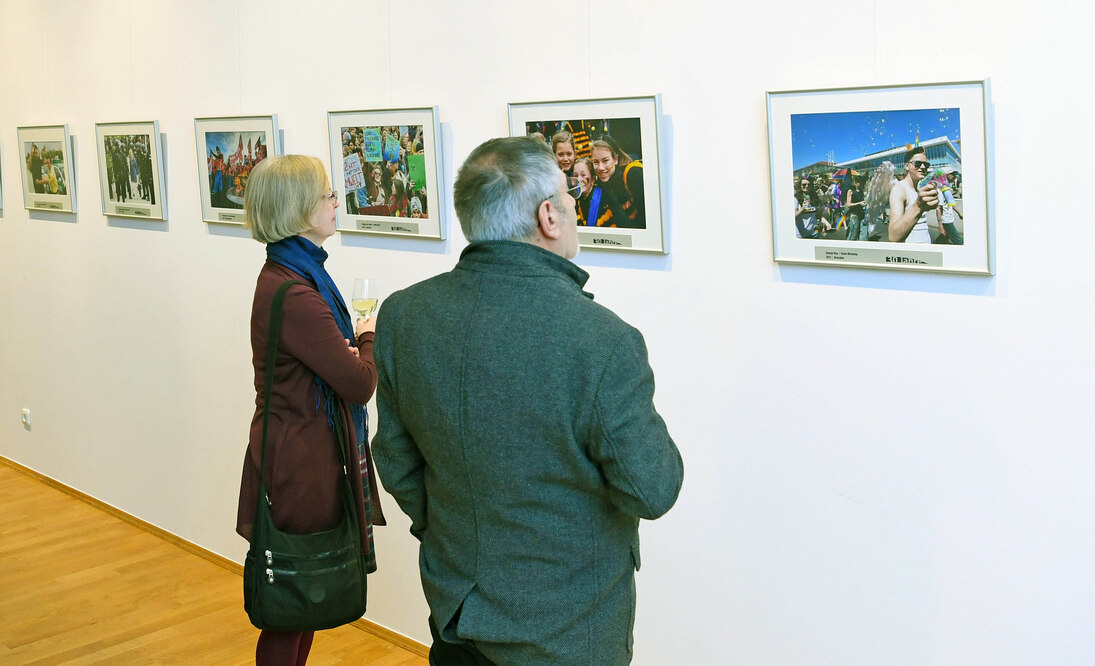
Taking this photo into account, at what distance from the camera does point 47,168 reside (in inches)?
280

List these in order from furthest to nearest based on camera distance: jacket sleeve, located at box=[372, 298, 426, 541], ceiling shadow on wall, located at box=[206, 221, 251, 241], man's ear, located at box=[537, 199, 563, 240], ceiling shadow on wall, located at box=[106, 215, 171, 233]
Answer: ceiling shadow on wall, located at box=[106, 215, 171, 233]
ceiling shadow on wall, located at box=[206, 221, 251, 241]
jacket sleeve, located at box=[372, 298, 426, 541]
man's ear, located at box=[537, 199, 563, 240]

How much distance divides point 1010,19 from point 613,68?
1363 mm

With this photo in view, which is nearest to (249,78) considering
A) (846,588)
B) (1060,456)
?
(846,588)

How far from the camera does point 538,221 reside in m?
2.32

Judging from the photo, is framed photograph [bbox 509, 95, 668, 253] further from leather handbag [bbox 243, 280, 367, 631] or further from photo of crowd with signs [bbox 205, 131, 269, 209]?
photo of crowd with signs [bbox 205, 131, 269, 209]

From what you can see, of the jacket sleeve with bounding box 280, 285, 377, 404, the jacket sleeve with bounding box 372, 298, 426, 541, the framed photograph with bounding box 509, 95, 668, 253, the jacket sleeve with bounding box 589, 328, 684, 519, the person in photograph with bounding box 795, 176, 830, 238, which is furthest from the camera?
the framed photograph with bounding box 509, 95, 668, 253

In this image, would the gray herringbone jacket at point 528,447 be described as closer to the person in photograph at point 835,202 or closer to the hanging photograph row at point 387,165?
the hanging photograph row at point 387,165

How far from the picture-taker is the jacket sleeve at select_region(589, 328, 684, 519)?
2189mm

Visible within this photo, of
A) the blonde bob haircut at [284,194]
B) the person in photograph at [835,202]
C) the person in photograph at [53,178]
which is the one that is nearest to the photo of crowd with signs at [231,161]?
the person in photograph at [53,178]

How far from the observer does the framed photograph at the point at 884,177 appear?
294 centimetres

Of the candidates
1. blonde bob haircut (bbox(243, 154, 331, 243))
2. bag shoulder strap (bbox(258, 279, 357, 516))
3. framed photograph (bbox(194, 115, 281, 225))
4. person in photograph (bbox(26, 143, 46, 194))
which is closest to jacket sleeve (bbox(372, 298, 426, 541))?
bag shoulder strap (bbox(258, 279, 357, 516))

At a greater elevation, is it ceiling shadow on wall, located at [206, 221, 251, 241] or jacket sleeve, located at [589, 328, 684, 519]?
ceiling shadow on wall, located at [206, 221, 251, 241]

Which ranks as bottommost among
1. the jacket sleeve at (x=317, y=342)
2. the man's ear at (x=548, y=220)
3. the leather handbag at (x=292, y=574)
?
the leather handbag at (x=292, y=574)

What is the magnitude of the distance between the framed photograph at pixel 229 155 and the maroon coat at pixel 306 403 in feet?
6.53
